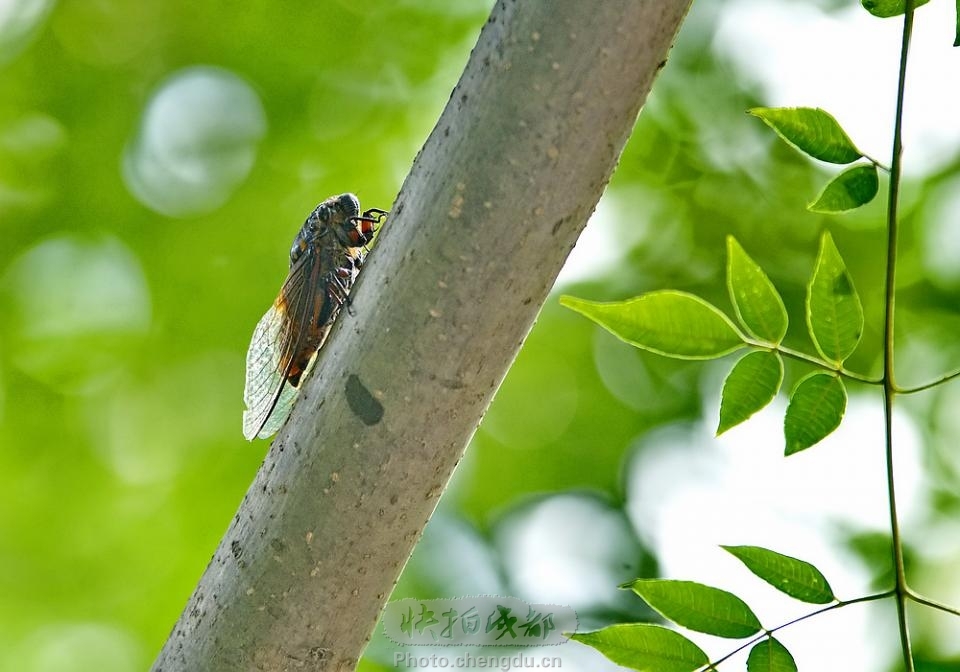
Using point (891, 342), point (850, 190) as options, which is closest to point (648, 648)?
point (891, 342)

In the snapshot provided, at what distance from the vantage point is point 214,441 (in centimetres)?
291

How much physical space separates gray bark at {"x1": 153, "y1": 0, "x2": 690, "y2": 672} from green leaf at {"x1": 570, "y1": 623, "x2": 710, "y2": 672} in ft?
0.73

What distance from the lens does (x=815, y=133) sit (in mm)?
824

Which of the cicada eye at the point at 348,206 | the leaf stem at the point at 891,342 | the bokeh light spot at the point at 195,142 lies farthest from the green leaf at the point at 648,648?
the bokeh light spot at the point at 195,142

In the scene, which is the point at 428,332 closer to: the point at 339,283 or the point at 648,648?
the point at 648,648

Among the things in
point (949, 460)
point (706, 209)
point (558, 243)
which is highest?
point (706, 209)

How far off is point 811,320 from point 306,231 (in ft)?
3.33

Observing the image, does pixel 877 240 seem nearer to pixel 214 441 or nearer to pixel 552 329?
pixel 552 329

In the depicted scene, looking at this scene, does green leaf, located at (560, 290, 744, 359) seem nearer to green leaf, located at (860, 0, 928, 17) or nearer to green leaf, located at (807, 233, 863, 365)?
green leaf, located at (807, 233, 863, 365)

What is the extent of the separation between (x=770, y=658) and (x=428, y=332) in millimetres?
437

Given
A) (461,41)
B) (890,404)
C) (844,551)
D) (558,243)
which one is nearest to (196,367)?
(461,41)

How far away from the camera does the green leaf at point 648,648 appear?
2.69 feet

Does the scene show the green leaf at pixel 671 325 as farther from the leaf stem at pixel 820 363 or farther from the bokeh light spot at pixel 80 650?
the bokeh light spot at pixel 80 650

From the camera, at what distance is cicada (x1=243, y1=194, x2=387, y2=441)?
1.39 meters
